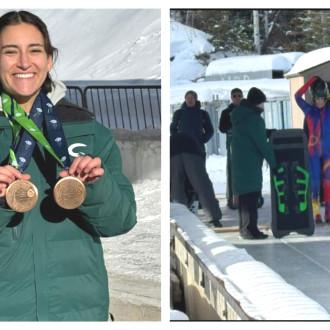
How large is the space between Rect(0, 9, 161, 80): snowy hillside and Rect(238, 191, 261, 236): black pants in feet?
2.49

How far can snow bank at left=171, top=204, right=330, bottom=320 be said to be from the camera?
3.80 m

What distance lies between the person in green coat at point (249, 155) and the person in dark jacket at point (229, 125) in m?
0.03

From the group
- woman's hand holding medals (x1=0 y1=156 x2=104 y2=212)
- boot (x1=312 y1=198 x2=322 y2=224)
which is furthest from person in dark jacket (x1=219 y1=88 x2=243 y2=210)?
woman's hand holding medals (x1=0 y1=156 x2=104 y2=212)

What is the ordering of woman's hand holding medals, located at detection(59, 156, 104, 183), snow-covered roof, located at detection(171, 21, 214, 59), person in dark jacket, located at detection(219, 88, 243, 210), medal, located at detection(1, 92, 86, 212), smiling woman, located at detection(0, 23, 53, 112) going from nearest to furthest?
woman's hand holding medals, located at detection(59, 156, 104, 183) → medal, located at detection(1, 92, 86, 212) → smiling woman, located at detection(0, 23, 53, 112) → snow-covered roof, located at detection(171, 21, 214, 59) → person in dark jacket, located at detection(219, 88, 243, 210)

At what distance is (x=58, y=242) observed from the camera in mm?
2645

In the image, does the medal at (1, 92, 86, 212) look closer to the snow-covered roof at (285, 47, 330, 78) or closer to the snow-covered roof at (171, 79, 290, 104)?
the snow-covered roof at (171, 79, 290, 104)

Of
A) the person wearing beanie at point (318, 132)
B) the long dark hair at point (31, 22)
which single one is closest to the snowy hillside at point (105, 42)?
the person wearing beanie at point (318, 132)

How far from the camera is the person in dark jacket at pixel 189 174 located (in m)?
4.06

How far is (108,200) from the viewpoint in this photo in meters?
2.48

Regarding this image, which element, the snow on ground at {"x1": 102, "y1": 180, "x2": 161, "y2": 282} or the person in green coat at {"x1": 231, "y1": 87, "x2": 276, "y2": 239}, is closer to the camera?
the snow on ground at {"x1": 102, "y1": 180, "x2": 161, "y2": 282}

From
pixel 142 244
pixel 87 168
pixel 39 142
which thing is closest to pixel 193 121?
pixel 142 244

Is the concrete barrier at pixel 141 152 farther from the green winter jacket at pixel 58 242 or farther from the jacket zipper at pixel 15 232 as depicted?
the jacket zipper at pixel 15 232
